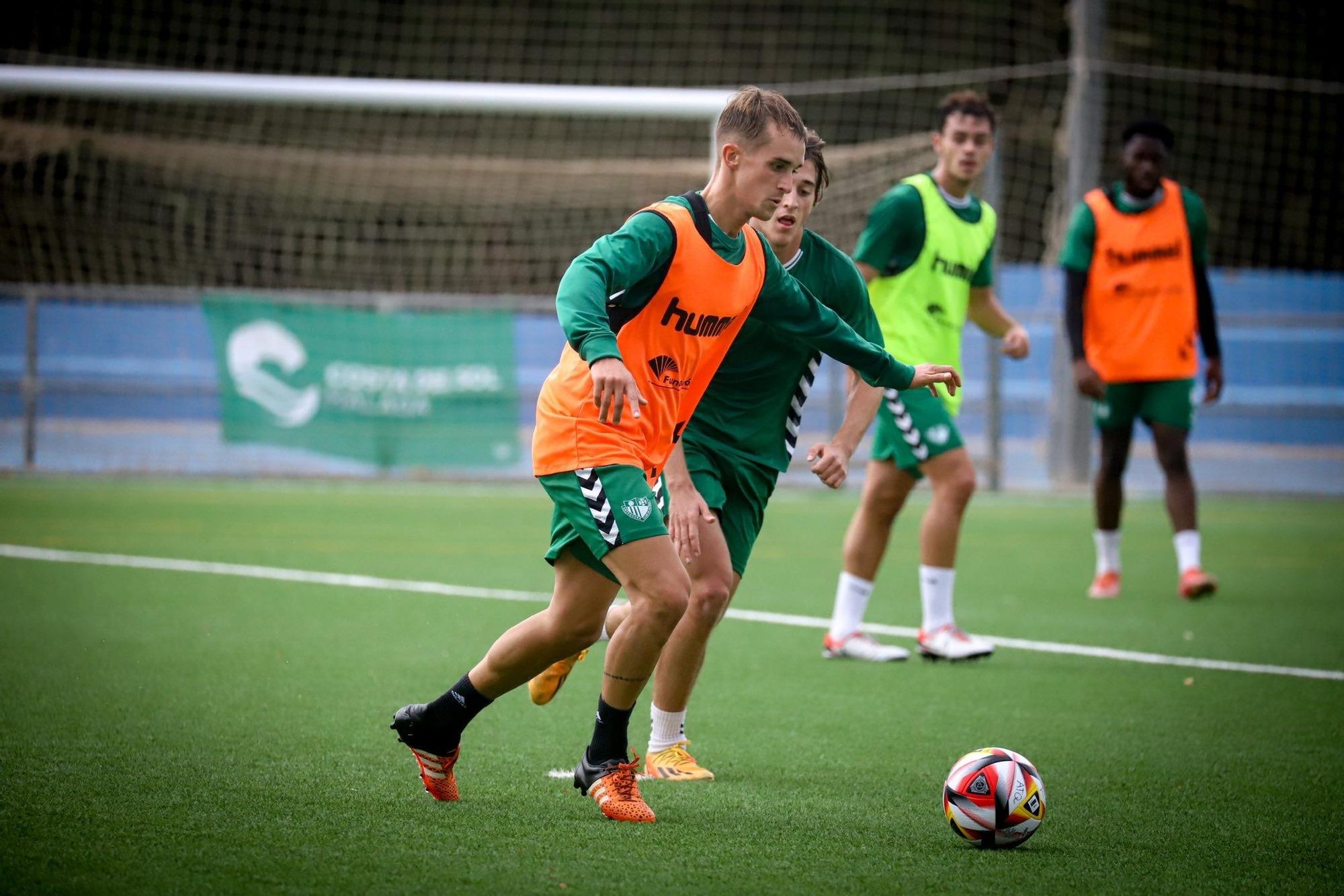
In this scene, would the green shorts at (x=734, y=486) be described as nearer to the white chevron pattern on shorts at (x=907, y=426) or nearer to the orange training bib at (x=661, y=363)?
the orange training bib at (x=661, y=363)

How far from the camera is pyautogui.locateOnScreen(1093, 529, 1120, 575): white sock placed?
8.30 metres

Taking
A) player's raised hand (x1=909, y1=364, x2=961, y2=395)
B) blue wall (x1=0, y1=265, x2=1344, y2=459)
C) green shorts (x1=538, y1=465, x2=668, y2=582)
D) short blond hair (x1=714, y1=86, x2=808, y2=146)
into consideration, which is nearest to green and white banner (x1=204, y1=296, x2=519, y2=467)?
blue wall (x1=0, y1=265, x2=1344, y2=459)

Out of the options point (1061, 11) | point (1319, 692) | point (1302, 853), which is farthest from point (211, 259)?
point (1302, 853)

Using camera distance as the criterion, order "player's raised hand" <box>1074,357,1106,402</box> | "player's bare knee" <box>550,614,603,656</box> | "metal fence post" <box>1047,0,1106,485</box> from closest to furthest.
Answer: "player's bare knee" <box>550,614,603,656</box> → "player's raised hand" <box>1074,357,1106,402</box> → "metal fence post" <box>1047,0,1106,485</box>

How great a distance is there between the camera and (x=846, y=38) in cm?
2386

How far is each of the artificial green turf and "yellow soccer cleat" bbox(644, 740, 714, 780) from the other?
0.07m

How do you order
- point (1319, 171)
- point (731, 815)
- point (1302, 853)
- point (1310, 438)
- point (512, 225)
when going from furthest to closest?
point (1319, 171)
point (512, 225)
point (1310, 438)
point (731, 815)
point (1302, 853)

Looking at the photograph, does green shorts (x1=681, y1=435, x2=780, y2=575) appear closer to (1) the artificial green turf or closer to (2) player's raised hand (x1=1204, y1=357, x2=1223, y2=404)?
(1) the artificial green turf

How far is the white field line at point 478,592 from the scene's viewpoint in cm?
618

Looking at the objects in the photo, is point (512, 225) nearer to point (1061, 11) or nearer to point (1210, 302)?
point (1061, 11)

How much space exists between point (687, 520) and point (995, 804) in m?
1.16

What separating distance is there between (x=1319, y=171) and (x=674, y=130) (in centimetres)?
986

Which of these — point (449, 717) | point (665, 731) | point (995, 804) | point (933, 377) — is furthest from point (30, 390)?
point (995, 804)

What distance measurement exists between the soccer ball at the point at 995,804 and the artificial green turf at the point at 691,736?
7 centimetres
